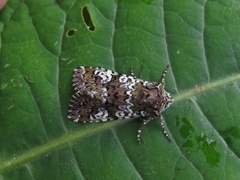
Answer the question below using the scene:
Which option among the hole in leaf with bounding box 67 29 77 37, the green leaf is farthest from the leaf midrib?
the hole in leaf with bounding box 67 29 77 37

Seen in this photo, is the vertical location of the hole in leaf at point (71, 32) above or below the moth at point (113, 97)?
above

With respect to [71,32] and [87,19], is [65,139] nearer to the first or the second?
[71,32]

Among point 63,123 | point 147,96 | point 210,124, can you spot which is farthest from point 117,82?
point 210,124

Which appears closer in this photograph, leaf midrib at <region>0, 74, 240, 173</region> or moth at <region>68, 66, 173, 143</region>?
leaf midrib at <region>0, 74, 240, 173</region>

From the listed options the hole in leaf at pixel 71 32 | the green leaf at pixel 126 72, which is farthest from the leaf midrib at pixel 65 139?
the hole in leaf at pixel 71 32

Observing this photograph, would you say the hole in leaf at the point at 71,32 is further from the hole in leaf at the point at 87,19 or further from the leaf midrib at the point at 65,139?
the leaf midrib at the point at 65,139

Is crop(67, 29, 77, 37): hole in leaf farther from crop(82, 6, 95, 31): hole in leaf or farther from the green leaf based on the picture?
crop(82, 6, 95, 31): hole in leaf
